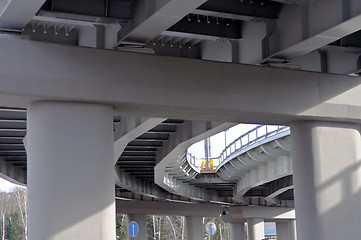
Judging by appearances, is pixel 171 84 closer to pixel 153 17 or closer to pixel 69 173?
pixel 153 17

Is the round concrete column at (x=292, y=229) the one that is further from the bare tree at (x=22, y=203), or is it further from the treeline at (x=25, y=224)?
the bare tree at (x=22, y=203)

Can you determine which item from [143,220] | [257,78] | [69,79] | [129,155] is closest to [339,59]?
[257,78]

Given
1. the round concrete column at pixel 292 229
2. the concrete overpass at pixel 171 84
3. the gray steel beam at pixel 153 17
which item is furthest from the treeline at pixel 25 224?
the gray steel beam at pixel 153 17

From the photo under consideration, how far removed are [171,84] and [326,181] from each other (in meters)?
4.14

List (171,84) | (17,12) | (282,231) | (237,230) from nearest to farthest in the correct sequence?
1. (17,12)
2. (171,84)
3. (237,230)
4. (282,231)

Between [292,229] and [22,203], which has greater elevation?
[22,203]

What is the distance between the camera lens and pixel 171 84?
13.6 meters

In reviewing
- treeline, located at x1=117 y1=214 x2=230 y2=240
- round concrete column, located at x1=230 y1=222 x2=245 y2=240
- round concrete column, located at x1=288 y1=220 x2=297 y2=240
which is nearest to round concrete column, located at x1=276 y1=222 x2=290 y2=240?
round concrete column, located at x1=230 y1=222 x2=245 y2=240

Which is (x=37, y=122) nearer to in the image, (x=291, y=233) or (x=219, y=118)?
(x=219, y=118)

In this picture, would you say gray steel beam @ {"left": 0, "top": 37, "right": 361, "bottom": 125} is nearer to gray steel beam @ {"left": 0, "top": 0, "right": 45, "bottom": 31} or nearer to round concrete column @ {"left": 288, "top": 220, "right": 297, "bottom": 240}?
gray steel beam @ {"left": 0, "top": 0, "right": 45, "bottom": 31}

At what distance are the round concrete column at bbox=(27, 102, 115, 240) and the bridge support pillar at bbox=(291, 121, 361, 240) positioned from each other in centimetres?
437

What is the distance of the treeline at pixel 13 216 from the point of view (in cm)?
11600

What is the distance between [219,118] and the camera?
48.8ft

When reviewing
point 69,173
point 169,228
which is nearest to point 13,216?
point 169,228
